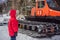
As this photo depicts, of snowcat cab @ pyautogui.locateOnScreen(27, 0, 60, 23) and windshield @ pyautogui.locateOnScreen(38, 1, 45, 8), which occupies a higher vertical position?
Answer: windshield @ pyautogui.locateOnScreen(38, 1, 45, 8)

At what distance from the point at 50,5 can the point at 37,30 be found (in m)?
2.07

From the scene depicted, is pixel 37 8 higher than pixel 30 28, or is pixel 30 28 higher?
pixel 37 8

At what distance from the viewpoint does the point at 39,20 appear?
15461 mm

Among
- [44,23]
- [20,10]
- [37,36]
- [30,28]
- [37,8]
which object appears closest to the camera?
[37,36]

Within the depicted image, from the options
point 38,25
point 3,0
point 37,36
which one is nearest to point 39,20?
point 38,25

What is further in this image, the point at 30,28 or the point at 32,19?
the point at 30,28

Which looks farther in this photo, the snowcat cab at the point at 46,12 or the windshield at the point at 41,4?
Result: the windshield at the point at 41,4

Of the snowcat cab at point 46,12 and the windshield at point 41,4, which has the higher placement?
the windshield at point 41,4

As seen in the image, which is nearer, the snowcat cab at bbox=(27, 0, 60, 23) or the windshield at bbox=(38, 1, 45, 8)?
the snowcat cab at bbox=(27, 0, 60, 23)

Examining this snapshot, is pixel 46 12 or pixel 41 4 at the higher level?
pixel 41 4

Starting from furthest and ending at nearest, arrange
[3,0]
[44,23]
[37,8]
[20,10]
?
[3,0] → [20,10] → [37,8] → [44,23]

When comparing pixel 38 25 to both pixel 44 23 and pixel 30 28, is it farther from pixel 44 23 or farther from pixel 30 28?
pixel 30 28

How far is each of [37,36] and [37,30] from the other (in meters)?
1.78

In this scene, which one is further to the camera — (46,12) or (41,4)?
(41,4)
